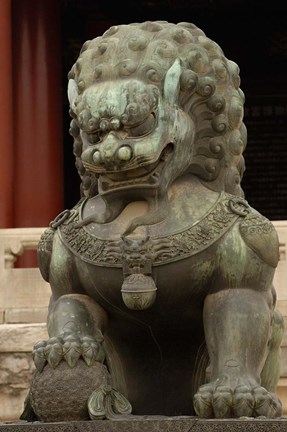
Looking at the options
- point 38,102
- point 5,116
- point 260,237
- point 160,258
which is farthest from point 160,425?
point 38,102

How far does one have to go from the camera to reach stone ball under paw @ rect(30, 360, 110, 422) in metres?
4.95

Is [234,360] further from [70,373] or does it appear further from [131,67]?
[131,67]

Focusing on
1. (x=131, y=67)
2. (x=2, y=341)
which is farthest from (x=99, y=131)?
(x=2, y=341)

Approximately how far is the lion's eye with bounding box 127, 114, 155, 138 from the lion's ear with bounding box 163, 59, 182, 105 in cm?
10

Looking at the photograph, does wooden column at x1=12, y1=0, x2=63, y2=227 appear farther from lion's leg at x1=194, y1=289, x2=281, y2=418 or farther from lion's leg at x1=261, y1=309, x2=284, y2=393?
lion's leg at x1=194, y1=289, x2=281, y2=418

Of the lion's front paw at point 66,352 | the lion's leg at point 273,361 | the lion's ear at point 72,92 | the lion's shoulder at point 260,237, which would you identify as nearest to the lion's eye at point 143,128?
the lion's ear at point 72,92

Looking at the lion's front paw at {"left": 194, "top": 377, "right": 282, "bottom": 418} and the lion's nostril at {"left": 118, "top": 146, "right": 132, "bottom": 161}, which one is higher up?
the lion's nostril at {"left": 118, "top": 146, "right": 132, "bottom": 161}

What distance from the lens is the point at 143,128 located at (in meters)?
5.12

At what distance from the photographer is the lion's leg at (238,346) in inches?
195

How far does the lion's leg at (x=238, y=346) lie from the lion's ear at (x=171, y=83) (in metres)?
0.62

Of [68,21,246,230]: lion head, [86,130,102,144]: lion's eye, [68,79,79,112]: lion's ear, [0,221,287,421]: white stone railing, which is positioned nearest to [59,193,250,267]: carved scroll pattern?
[68,21,246,230]: lion head

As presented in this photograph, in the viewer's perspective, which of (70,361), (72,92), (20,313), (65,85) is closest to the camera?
(70,361)

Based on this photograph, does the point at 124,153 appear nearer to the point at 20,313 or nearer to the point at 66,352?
the point at 66,352

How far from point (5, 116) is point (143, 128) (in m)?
9.29
